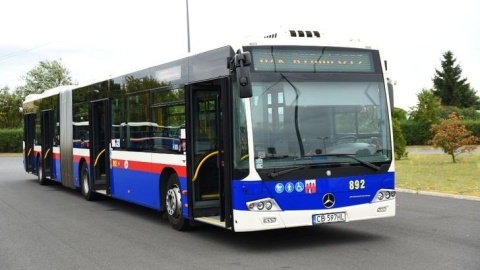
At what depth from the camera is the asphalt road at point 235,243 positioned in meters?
8.29

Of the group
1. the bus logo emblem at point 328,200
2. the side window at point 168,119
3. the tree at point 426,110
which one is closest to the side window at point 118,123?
the side window at point 168,119

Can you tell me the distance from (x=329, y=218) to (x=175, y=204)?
3054mm

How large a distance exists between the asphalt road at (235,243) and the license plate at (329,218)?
1.32 feet

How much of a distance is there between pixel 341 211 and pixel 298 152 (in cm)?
107

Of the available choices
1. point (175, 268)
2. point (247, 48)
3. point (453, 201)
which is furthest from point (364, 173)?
point (453, 201)

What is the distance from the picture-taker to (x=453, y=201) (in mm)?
14914

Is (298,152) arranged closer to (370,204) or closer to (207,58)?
(370,204)

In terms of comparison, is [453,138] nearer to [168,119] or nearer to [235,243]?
[168,119]

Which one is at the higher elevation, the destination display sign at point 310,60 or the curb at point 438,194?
the destination display sign at point 310,60

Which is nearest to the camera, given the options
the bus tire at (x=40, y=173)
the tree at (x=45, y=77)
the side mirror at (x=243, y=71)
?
the side mirror at (x=243, y=71)

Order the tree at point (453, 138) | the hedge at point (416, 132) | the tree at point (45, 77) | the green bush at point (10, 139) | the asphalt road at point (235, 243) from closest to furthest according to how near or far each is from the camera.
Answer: the asphalt road at point (235, 243) → the tree at point (453, 138) → the hedge at point (416, 132) → the green bush at point (10, 139) → the tree at point (45, 77)

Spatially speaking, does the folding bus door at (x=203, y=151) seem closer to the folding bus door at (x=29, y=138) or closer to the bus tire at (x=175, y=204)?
the bus tire at (x=175, y=204)

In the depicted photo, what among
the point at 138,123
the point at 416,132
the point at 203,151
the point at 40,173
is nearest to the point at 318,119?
the point at 203,151

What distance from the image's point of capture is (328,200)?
9.16 meters
